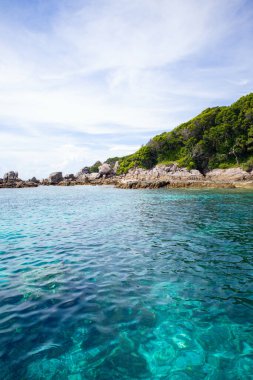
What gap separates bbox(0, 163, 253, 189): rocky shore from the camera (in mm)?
58844

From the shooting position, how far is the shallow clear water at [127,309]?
5074mm

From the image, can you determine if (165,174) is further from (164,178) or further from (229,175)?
(229,175)

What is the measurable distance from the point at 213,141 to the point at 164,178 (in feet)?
61.9

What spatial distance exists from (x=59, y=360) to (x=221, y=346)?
357cm

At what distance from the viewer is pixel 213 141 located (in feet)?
253

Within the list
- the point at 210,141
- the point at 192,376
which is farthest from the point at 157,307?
the point at 210,141

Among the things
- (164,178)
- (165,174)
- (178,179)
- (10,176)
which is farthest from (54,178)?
(178,179)

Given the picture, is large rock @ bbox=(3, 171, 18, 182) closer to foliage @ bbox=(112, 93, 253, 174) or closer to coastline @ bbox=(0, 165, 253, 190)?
coastline @ bbox=(0, 165, 253, 190)

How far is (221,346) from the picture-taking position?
18.4 feet

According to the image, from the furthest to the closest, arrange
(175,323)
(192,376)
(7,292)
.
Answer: (7,292) → (175,323) → (192,376)

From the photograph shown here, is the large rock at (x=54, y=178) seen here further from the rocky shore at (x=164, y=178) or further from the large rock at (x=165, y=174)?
the large rock at (x=165, y=174)

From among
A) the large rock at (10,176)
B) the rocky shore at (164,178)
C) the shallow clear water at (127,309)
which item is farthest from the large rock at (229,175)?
the large rock at (10,176)

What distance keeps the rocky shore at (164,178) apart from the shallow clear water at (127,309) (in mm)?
44769

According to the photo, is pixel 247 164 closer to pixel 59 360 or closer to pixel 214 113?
pixel 214 113
